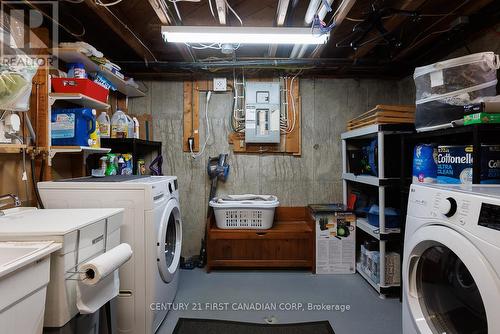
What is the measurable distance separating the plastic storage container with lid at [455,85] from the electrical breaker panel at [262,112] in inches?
56.5

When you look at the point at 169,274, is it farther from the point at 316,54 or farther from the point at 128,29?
the point at 316,54

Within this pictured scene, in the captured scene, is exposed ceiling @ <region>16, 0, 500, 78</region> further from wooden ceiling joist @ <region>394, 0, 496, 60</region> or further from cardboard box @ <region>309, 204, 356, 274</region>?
cardboard box @ <region>309, 204, 356, 274</region>

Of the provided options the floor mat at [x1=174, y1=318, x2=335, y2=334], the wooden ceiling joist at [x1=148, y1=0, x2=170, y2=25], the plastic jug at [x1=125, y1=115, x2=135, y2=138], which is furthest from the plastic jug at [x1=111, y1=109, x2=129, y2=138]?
the floor mat at [x1=174, y1=318, x2=335, y2=334]

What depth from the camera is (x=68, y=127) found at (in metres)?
1.81

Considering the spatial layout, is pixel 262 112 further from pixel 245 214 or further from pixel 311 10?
pixel 311 10

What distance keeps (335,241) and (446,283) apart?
157cm

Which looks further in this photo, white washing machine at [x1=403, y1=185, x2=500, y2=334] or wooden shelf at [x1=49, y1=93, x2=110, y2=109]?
wooden shelf at [x1=49, y1=93, x2=110, y2=109]

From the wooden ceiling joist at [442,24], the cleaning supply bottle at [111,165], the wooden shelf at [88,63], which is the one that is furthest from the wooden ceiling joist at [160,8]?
the wooden ceiling joist at [442,24]

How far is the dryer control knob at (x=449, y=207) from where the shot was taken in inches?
39.6

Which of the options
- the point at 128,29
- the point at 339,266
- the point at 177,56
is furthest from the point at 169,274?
the point at 177,56

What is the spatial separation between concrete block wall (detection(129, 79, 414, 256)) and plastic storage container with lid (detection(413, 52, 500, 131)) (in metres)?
1.33

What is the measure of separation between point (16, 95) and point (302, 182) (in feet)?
8.41

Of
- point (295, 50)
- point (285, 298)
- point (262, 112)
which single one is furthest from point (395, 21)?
point (285, 298)

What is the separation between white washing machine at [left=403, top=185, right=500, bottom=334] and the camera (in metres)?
0.84
